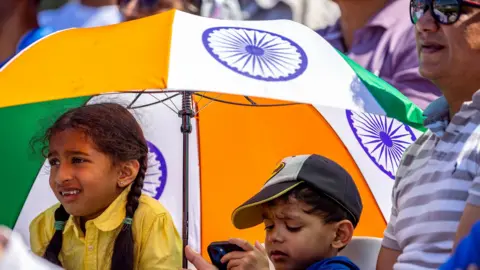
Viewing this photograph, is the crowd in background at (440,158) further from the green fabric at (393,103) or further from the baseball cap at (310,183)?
the green fabric at (393,103)

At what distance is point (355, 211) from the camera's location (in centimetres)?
341

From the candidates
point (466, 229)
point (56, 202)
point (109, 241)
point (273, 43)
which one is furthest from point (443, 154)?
point (56, 202)

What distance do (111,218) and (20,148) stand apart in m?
0.66

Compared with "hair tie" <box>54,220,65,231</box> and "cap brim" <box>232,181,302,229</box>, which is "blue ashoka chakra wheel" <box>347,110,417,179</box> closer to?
"cap brim" <box>232,181,302,229</box>

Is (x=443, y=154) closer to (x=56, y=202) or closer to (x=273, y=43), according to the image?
(x=273, y=43)

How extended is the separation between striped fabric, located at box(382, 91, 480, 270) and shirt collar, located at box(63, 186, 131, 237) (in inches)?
44.4

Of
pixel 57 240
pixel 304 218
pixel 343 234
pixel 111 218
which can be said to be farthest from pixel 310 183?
pixel 57 240

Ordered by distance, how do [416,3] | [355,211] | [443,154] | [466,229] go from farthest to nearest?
[355,211], [416,3], [443,154], [466,229]

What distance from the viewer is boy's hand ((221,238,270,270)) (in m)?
3.14

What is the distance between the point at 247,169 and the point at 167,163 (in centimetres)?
35

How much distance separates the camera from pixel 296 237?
327 cm

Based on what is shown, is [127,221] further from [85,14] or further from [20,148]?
Result: [85,14]

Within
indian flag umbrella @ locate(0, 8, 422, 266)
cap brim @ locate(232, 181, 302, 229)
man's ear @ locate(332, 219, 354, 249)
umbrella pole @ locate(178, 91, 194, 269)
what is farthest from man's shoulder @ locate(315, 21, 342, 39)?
man's ear @ locate(332, 219, 354, 249)

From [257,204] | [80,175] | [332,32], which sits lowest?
[257,204]
